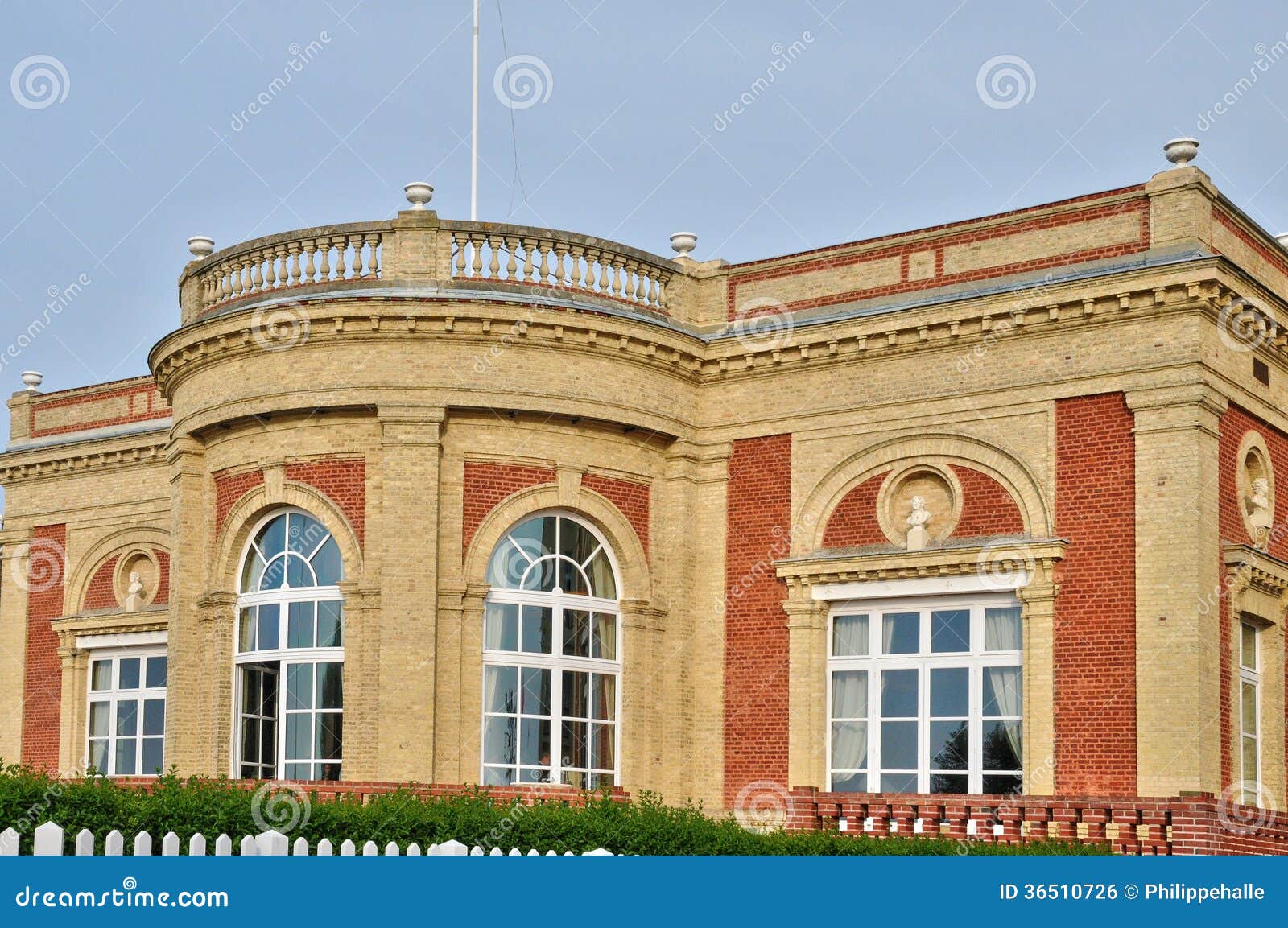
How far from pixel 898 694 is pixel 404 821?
7.62m

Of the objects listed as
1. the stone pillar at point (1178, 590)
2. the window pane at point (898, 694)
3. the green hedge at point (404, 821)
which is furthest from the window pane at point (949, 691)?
the green hedge at point (404, 821)

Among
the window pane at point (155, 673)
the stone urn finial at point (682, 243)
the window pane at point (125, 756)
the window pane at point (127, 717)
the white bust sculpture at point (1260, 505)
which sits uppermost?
the stone urn finial at point (682, 243)

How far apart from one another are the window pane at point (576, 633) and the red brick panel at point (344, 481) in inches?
102

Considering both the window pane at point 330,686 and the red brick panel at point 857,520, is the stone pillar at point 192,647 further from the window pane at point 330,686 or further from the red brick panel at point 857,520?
the red brick panel at point 857,520

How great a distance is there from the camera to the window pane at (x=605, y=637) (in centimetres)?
2102

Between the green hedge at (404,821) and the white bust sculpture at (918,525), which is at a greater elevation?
the white bust sculpture at (918,525)

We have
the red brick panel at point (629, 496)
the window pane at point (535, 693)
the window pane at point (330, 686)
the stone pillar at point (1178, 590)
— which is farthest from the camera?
the red brick panel at point (629, 496)

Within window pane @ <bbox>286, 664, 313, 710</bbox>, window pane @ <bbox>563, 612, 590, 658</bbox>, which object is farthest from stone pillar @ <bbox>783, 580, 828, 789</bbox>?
window pane @ <bbox>286, 664, 313, 710</bbox>

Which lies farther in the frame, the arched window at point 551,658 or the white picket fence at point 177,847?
the arched window at point 551,658

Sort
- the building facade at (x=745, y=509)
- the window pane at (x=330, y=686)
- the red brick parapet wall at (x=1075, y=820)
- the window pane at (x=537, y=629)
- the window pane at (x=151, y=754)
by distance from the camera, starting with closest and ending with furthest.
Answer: the red brick parapet wall at (x=1075, y=820), the building facade at (x=745, y=509), the window pane at (x=330, y=686), the window pane at (x=537, y=629), the window pane at (x=151, y=754)

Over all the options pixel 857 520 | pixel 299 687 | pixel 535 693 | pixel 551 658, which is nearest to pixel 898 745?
pixel 857 520

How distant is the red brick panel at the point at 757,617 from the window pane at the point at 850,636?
596mm

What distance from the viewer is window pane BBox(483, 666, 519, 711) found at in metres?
20.2

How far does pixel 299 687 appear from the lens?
20.4 metres
